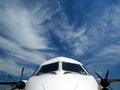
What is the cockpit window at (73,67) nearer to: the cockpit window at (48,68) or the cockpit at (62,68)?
the cockpit at (62,68)

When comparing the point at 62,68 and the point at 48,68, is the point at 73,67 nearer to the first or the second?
the point at 62,68

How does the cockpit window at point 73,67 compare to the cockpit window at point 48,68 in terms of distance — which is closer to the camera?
the cockpit window at point 73,67

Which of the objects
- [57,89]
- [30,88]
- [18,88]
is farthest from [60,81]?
[18,88]

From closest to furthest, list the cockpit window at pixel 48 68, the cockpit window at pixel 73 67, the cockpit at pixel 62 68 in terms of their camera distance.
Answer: the cockpit at pixel 62 68 → the cockpit window at pixel 73 67 → the cockpit window at pixel 48 68

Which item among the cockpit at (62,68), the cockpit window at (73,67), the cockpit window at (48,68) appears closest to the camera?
the cockpit at (62,68)

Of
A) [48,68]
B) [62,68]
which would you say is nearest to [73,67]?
[62,68]

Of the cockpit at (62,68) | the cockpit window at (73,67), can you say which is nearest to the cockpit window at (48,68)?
the cockpit at (62,68)

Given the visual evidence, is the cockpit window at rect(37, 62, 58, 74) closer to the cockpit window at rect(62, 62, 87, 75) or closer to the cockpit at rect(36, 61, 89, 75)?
the cockpit at rect(36, 61, 89, 75)

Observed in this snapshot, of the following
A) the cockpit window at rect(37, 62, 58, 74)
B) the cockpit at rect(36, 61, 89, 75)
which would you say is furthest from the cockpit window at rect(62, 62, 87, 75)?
the cockpit window at rect(37, 62, 58, 74)

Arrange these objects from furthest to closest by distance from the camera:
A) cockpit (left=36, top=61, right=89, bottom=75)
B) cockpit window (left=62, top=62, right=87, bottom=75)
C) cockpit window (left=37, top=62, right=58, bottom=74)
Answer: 1. cockpit window (left=37, top=62, right=58, bottom=74)
2. cockpit window (left=62, top=62, right=87, bottom=75)
3. cockpit (left=36, top=61, right=89, bottom=75)

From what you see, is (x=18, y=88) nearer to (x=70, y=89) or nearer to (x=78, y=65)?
(x=78, y=65)

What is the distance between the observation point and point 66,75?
29.8 feet

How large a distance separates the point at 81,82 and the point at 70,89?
991 mm

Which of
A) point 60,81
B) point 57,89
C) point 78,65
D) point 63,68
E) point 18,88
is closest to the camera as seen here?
point 57,89
